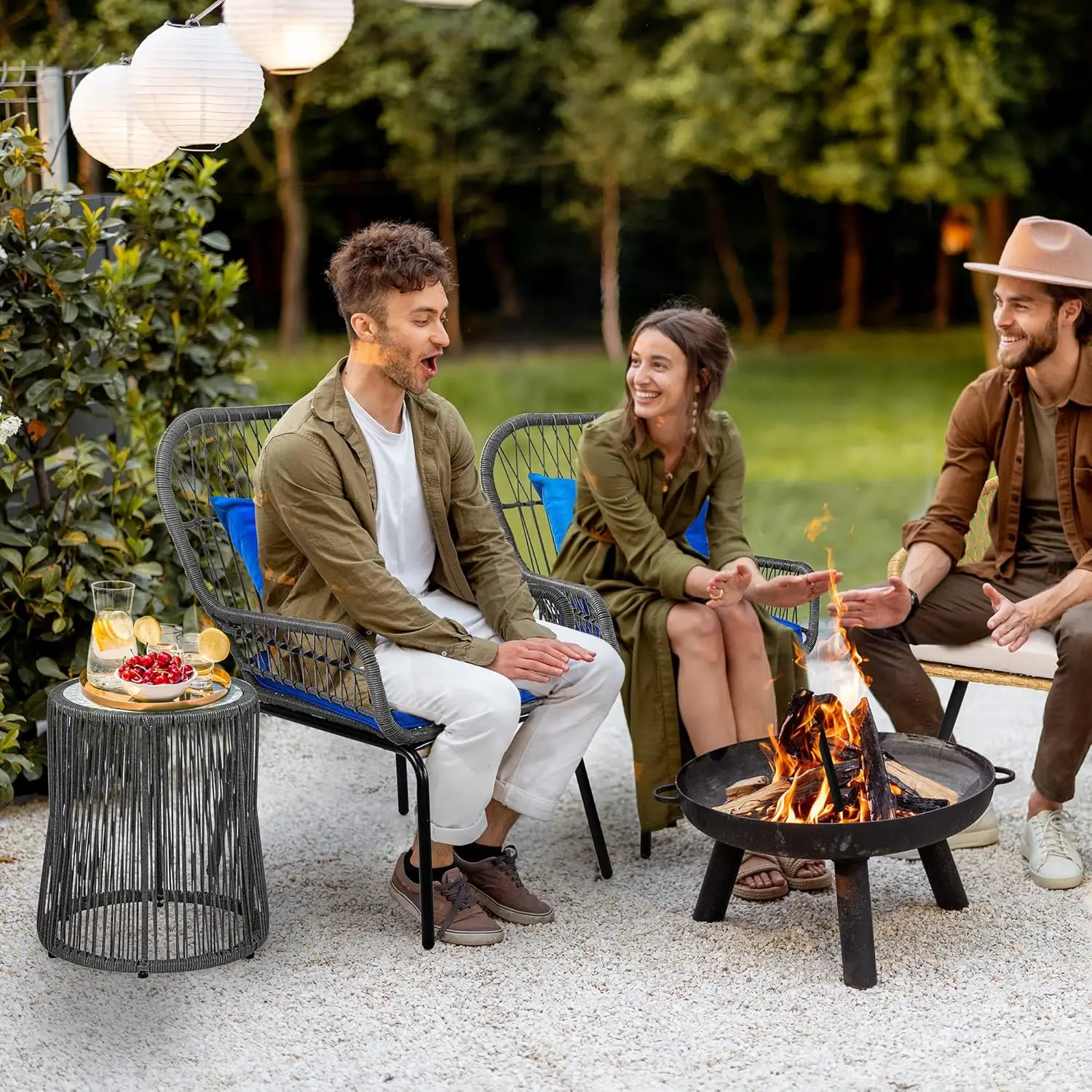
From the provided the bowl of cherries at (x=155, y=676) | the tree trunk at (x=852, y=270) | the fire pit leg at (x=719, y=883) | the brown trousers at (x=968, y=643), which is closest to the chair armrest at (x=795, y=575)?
the brown trousers at (x=968, y=643)

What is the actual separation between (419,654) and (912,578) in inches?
52.3

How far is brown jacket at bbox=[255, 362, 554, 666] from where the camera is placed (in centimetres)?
309

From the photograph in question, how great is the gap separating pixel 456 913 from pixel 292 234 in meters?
7.41

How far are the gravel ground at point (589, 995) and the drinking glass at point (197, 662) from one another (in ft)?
1.88

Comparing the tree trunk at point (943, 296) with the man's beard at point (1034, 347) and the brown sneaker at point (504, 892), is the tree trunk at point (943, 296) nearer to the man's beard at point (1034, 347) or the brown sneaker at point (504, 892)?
the man's beard at point (1034, 347)

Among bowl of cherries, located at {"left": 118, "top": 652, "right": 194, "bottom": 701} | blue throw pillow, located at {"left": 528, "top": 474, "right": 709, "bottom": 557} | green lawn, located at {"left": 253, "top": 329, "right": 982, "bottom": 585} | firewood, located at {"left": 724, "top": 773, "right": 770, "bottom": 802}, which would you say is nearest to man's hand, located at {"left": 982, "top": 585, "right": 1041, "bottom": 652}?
firewood, located at {"left": 724, "top": 773, "right": 770, "bottom": 802}

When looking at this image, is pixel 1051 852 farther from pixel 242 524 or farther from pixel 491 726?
pixel 242 524

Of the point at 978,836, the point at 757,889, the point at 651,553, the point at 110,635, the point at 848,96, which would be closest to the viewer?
the point at 110,635

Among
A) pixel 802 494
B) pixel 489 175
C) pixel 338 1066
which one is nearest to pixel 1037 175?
pixel 802 494

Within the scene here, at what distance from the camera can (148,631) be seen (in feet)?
10.0

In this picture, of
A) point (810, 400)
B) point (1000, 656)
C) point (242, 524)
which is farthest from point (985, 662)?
point (810, 400)

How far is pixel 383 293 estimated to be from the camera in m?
3.14

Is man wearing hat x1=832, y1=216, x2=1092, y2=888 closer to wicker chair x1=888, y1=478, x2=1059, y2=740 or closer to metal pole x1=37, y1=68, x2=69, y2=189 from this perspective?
wicker chair x1=888, y1=478, x2=1059, y2=740

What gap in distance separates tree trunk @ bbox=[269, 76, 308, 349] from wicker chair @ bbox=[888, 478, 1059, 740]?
6618 mm
